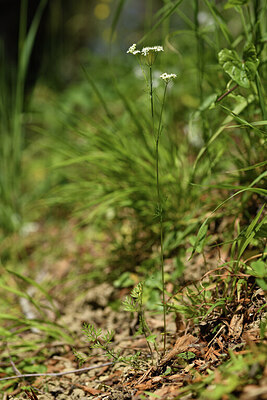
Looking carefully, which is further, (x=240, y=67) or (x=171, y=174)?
(x=171, y=174)

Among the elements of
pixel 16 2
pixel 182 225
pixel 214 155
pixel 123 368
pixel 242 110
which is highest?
pixel 16 2

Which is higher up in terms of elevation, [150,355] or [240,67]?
[240,67]

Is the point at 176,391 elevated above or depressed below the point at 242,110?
below

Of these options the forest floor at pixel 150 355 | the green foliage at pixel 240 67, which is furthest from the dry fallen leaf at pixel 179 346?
the green foliage at pixel 240 67

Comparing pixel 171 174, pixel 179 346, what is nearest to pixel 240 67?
pixel 171 174

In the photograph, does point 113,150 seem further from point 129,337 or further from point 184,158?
point 129,337

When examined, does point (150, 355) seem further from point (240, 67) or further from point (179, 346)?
point (240, 67)

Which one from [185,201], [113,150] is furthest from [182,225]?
[113,150]

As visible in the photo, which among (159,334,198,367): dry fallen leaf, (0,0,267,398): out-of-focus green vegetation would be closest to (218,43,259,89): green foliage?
(0,0,267,398): out-of-focus green vegetation
